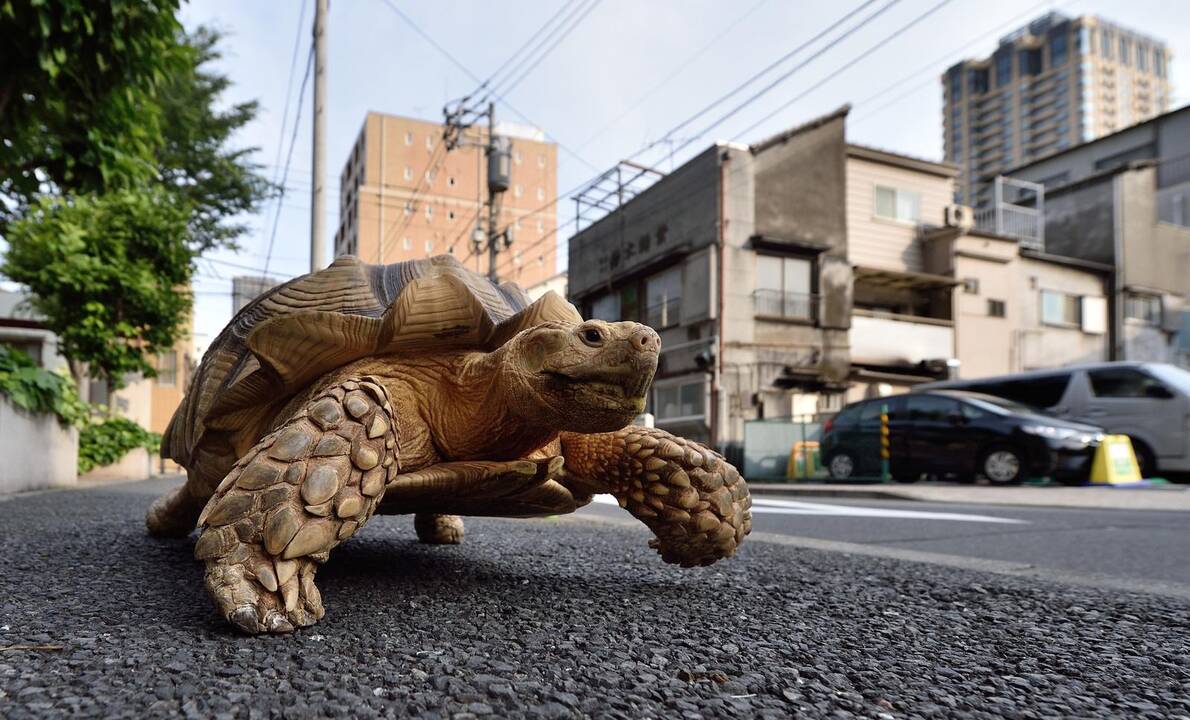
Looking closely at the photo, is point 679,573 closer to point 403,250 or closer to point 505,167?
point 505,167

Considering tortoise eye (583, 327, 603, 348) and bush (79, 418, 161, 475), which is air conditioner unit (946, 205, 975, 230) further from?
tortoise eye (583, 327, 603, 348)

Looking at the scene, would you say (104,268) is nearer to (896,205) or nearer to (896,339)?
(896,339)

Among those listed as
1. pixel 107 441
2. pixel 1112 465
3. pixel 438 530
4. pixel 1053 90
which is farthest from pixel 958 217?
pixel 1053 90

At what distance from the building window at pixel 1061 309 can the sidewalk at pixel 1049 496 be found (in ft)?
36.7

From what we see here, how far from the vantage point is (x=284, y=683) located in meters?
1.05

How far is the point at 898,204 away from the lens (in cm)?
1742

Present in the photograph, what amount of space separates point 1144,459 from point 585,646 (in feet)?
34.1

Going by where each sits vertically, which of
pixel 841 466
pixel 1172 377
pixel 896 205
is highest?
pixel 896 205

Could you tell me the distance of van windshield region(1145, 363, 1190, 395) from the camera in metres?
8.80

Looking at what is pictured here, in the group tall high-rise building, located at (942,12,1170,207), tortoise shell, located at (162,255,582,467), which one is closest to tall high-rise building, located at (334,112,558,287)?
tortoise shell, located at (162,255,582,467)

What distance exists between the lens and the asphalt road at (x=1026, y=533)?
302 centimetres

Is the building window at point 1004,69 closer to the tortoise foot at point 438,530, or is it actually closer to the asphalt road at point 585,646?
the tortoise foot at point 438,530

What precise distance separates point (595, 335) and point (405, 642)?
2.17 ft

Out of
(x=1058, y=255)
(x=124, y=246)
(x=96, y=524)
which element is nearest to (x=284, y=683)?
(x=96, y=524)
